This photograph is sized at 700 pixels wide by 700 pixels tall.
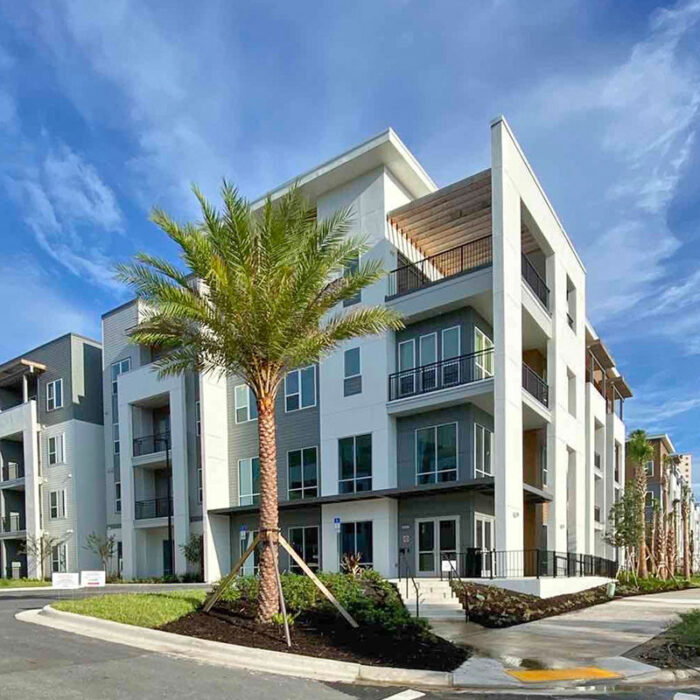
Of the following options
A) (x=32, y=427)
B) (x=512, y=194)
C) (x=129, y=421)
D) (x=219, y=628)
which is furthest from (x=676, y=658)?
(x=32, y=427)

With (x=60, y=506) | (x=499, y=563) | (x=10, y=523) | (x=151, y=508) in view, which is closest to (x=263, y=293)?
(x=499, y=563)

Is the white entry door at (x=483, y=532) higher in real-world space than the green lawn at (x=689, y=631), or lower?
lower

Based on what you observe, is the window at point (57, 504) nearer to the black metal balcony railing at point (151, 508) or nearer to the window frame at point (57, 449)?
the window frame at point (57, 449)

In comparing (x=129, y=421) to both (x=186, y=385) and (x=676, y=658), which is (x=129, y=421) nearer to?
(x=186, y=385)

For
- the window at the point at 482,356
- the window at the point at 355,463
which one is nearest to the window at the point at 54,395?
the window at the point at 355,463

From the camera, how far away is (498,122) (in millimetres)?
21406

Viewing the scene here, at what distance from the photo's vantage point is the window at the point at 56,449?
38906 millimetres

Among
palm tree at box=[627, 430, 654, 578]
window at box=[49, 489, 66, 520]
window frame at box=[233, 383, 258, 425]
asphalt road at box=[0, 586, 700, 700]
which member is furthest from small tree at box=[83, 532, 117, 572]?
palm tree at box=[627, 430, 654, 578]

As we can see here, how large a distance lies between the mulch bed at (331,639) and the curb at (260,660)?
0.36 m

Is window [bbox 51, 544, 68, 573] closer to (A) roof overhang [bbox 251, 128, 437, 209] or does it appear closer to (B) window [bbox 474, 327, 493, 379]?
(A) roof overhang [bbox 251, 128, 437, 209]

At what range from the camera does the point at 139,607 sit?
1277 centimetres

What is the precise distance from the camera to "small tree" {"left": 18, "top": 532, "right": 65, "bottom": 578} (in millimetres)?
37438

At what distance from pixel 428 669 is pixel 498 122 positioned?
695 inches

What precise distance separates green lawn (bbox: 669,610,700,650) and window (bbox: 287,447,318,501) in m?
16.9
